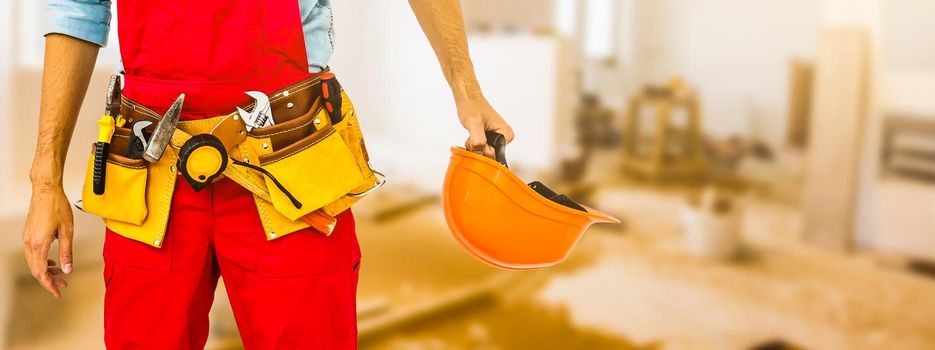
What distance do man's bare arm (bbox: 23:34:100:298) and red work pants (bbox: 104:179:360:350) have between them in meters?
0.06

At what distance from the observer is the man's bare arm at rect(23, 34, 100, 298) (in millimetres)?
936

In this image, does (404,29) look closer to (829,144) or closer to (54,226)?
(829,144)

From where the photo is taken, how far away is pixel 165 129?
91 cm

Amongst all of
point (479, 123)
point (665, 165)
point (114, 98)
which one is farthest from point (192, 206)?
point (665, 165)

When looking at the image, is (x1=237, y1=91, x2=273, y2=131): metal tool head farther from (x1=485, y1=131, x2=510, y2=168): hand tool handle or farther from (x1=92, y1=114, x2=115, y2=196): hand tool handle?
(x1=485, y1=131, x2=510, y2=168): hand tool handle

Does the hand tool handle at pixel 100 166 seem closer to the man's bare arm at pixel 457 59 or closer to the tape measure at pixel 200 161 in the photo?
the tape measure at pixel 200 161

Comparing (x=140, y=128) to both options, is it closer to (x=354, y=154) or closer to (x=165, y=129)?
(x=165, y=129)

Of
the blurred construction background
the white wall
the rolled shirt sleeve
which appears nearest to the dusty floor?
the blurred construction background

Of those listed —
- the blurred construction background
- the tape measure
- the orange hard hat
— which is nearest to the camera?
the tape measure

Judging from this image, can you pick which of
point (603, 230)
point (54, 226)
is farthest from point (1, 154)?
point (603, 230)

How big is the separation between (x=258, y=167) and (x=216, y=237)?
0.09 m

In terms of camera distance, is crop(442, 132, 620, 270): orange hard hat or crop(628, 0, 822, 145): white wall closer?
crop(442, 132, 620, 270): orange hard hat

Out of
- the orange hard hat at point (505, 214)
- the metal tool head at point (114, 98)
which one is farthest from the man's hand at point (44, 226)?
the orange hard hat at point (505, 214)

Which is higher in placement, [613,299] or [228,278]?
[228,278]
